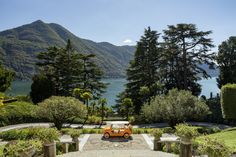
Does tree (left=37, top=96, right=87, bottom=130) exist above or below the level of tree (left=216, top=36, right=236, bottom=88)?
below

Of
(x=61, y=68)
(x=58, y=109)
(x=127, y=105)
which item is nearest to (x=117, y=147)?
(x=58, y=109)

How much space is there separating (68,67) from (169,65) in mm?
15818

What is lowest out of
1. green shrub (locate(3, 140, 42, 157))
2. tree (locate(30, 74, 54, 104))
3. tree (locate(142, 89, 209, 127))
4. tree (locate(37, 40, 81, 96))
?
green shrub (locate(3, 140, 42, 157))

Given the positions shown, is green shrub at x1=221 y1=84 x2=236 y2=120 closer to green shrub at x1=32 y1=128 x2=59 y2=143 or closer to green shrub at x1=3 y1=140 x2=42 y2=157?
green shrub at x1=32 y1=128 x2=59 y2=143

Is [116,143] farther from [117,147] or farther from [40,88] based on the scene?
[40,88]

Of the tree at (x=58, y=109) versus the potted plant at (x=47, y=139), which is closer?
the potted plant at (x=47, y=139)

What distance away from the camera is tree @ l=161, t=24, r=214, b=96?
148 ft

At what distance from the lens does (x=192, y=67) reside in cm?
4703

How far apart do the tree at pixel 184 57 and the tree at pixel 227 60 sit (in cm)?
273

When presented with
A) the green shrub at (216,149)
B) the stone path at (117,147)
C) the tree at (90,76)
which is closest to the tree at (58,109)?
the stone path at (117,147)

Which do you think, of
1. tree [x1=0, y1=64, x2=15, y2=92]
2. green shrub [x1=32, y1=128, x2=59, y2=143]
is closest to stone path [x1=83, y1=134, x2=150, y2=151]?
green shrub [x1=32, y1=128, x2=59, y2=143]

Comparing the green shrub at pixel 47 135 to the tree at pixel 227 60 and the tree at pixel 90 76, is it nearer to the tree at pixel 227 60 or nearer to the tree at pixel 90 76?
the tree at pixel 227 60

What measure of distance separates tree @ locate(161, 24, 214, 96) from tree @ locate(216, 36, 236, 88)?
273 cm

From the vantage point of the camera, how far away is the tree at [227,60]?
46.9 metres
